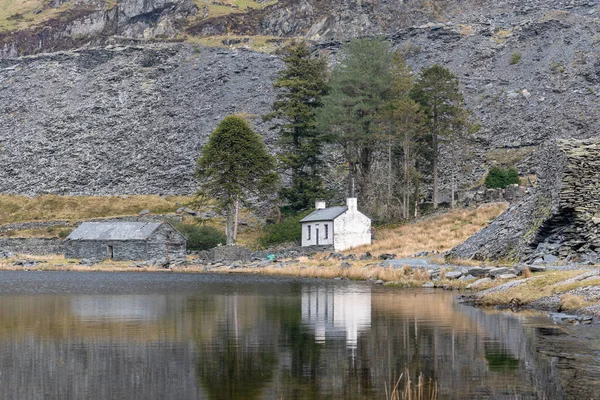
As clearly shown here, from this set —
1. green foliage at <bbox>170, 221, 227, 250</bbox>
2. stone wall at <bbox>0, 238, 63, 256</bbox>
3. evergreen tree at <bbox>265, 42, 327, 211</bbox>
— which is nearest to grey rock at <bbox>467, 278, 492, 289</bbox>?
green foliage at <bbox>170, 221, 227, 250</bbox>

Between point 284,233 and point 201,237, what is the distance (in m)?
9.16

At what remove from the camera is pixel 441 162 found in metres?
104

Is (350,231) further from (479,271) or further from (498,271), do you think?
(498,271)

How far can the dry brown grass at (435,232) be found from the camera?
67.0 meters

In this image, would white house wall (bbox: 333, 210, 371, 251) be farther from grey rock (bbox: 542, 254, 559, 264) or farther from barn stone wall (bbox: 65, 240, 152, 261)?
grey rock (bbox: 542, 254, 559, 264)

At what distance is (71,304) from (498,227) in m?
29.4

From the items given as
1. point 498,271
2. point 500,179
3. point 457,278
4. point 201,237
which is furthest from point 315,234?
point 498,271

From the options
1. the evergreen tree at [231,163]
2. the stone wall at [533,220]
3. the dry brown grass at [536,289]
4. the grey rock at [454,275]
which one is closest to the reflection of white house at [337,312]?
the grey rock at [454,275]

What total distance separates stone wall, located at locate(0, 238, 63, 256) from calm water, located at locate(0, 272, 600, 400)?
50940mm

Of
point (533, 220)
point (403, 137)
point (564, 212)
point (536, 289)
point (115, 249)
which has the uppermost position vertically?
point (403, 137)

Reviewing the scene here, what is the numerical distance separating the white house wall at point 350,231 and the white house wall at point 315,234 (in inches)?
21.9

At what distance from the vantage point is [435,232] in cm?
7262

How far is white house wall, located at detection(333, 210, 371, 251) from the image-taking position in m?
76.8

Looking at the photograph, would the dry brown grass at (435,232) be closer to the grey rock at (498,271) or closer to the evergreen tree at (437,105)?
the evergreen tree at (437,105)
